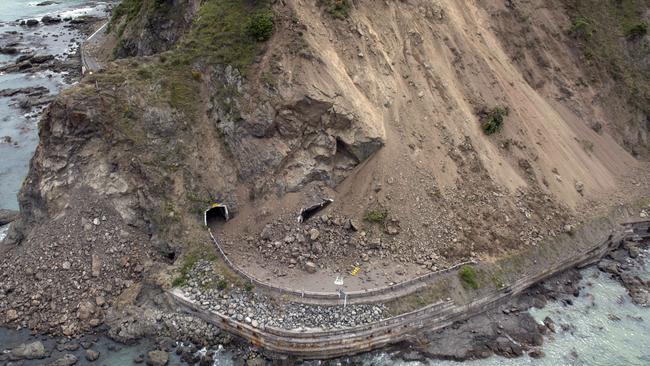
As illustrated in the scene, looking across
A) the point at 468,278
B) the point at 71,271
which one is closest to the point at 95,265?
the point at 71,271

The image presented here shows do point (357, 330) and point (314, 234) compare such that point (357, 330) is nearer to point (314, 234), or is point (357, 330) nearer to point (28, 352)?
point (314, 234)

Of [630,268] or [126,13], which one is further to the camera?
[126,13]

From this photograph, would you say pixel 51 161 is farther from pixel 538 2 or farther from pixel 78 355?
pixel 538 2

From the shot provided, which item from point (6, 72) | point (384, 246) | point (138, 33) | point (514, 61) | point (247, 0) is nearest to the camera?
point (384, 246)

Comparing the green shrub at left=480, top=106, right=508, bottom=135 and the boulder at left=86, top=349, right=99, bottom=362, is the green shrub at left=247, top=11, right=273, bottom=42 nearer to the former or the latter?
the green shrub at left=480, top=106, right=508, bottom=135

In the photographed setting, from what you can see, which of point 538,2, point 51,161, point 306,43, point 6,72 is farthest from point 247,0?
point 6,72

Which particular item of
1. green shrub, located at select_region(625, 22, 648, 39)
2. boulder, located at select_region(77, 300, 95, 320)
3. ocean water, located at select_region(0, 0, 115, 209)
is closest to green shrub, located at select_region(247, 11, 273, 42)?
boulder, located at select_region(77, 300, 95, 320)

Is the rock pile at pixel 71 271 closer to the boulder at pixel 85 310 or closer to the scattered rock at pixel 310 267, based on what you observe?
the boulder at pixel 85 310
